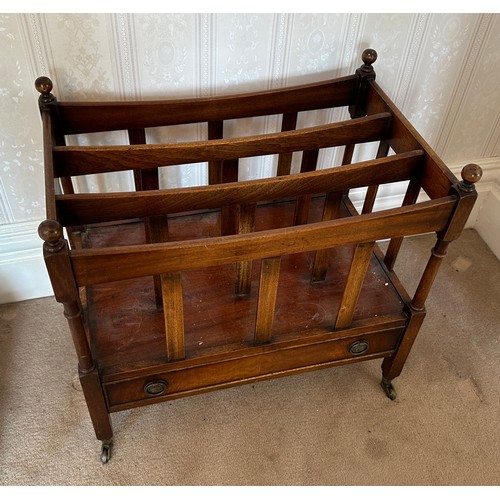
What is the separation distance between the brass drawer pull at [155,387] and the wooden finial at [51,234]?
0.40 meters

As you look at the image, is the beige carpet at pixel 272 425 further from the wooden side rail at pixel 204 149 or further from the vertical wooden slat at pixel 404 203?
the wooden side rail at pixel 204 149

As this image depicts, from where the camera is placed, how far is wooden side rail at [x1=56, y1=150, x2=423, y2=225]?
93cm

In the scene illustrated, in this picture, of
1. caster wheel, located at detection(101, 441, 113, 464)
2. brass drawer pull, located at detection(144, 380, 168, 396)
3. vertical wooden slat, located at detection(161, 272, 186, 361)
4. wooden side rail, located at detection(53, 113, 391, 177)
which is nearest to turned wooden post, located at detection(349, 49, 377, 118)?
wooden side rail, located at detection(53, 113, 391, 177)

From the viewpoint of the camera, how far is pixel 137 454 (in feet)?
4.06

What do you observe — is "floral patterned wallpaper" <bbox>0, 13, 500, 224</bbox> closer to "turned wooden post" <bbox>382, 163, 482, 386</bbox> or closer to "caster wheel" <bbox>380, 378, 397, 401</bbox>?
"turned wooden post" <bbox>382, 163, 482, 386</bbox>

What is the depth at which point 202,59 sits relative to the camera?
120 centimetres

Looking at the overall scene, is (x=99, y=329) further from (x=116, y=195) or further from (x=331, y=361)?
(x=331, y=361)

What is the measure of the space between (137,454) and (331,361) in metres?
0.50

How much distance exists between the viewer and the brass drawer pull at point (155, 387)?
1.09 meters

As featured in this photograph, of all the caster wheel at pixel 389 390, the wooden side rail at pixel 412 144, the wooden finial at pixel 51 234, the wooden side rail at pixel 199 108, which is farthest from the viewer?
the caster wheel at pixel 389 390

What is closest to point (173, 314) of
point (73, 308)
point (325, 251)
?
point (73, 308)

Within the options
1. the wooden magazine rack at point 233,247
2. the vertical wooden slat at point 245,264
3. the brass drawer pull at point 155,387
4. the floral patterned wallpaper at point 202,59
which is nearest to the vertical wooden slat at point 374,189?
the wooden magazine rack at point 233,247

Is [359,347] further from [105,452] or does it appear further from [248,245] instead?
[105,452]
